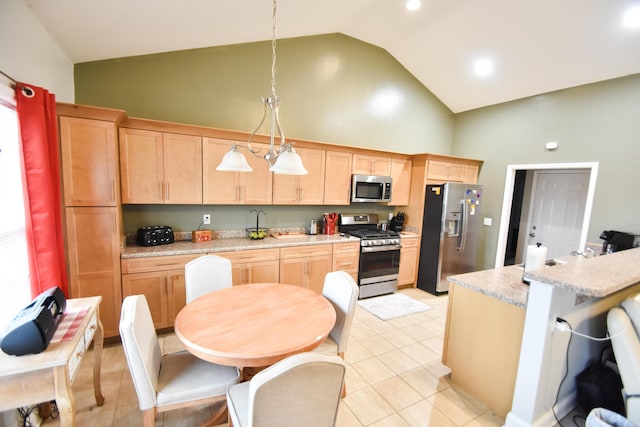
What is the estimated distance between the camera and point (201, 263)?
2.36 m

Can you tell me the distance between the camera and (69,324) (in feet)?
5.23

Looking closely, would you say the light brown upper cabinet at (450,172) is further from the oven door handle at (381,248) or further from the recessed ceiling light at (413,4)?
the recessed ceiling light at (413,4)

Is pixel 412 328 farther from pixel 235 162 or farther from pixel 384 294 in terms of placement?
pixel 235 162

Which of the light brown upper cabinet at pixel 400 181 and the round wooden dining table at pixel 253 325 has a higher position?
the light brown upper cabinet at pixel 400 181

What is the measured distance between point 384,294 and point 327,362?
334 centimetres

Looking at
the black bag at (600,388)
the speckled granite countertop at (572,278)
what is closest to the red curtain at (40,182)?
the speckled granite countertop at (572,278)

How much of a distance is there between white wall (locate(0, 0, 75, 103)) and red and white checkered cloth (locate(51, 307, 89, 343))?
5.02 feet

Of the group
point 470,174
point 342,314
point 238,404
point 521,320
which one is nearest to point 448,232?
point 470,174

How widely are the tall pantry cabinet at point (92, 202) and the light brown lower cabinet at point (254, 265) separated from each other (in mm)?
997

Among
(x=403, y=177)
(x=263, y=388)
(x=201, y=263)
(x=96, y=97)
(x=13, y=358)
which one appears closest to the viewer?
(x=263, y=388)

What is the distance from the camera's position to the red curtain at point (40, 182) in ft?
5.98

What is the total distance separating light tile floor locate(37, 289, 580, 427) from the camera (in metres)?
1.90

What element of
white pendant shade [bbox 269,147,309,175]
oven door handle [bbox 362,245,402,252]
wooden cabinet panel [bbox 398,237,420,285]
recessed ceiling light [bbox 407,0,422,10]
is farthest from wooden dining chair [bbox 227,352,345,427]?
recessed ceiling light [bbox 407,0,422,10]

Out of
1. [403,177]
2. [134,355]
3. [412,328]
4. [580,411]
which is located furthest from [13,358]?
[403,177]
